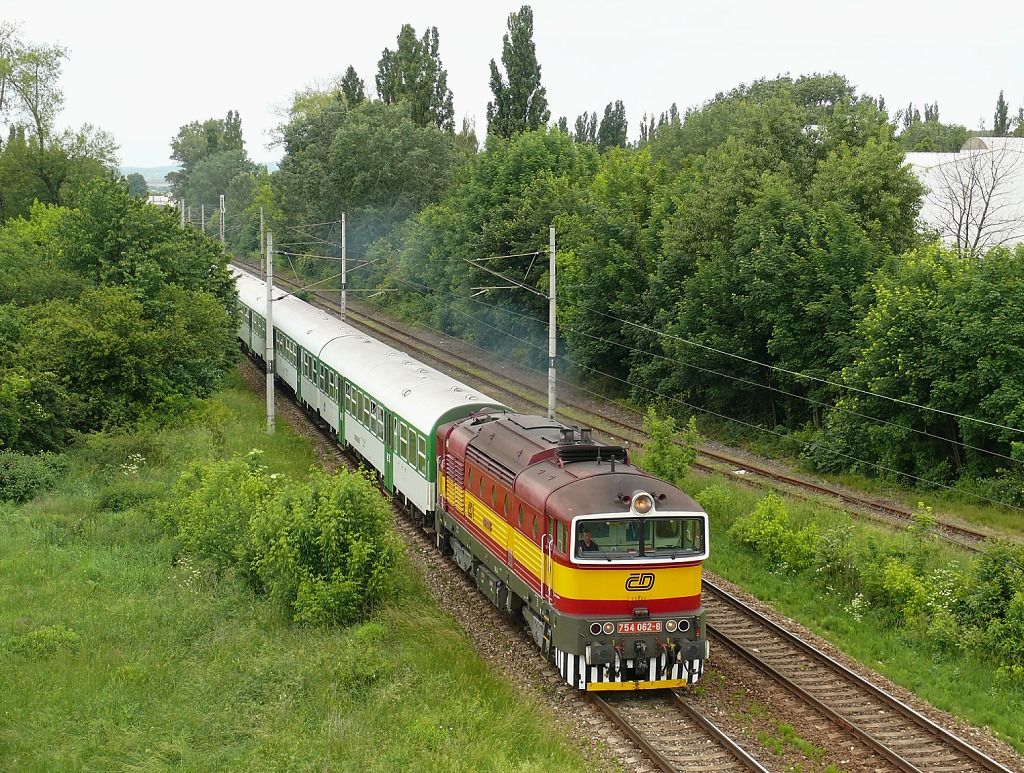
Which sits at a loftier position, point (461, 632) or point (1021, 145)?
point (1021, 145)

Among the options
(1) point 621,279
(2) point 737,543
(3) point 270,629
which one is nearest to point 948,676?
(2) point 737,543

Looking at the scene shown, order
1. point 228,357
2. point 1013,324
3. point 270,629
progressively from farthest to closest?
point 228,357 → point 1013,324 → point 270,629

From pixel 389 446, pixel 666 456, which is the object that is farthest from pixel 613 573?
pixel 389 446

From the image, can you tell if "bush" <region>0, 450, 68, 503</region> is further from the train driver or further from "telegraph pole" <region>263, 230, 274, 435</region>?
the train driver

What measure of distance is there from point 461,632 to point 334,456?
1476cm

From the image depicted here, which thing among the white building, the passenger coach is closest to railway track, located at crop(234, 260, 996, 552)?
the passenger coach

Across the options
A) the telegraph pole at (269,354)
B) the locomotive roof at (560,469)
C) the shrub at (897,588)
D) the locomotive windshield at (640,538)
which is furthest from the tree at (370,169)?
the locomotive windshield at (640,538)

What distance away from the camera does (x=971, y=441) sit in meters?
27.1

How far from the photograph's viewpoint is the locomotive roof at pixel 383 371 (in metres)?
23.3

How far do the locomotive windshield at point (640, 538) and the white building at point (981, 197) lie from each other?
3267cm

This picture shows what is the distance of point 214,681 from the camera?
1522 centimetres

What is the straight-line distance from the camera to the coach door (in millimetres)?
25391

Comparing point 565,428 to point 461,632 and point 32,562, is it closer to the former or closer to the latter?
point 461,632

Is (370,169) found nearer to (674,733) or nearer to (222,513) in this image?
(222,513)
